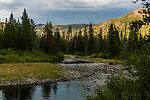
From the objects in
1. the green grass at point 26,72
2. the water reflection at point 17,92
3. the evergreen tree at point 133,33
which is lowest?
the water reflection at point 17,92

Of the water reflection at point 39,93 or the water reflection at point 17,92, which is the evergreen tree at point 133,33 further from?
the water reflection at point 17,92

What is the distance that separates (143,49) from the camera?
12.6 meters

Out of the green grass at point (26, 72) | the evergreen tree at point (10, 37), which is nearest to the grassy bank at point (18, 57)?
the evergreen tree at point (10, 37)

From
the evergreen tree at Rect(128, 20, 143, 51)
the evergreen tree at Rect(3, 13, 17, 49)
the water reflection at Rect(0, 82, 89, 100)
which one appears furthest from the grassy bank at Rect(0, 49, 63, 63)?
the evergreen tree at Rect(128, 20, 143, 51)

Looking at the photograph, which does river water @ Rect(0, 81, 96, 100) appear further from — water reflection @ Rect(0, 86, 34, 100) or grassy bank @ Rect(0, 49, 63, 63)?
grassy bank @ Rect(0, 49, 63, 63)

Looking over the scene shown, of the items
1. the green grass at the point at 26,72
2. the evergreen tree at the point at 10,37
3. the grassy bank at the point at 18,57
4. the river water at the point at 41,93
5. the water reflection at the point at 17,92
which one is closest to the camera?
the river water at the point at 41,93

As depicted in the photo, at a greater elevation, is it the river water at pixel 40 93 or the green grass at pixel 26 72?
the green grass at pixel 26 72

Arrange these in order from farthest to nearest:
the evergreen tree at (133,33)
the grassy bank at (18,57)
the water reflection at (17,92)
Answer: the grassy bank at (18,57) → the water reflection at (17,92) → the evergreen tree at (133,33)

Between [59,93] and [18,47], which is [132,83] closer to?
[59,93]

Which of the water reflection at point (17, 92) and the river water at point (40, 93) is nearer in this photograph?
the river water at point (40, 93)

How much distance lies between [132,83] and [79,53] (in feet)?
499

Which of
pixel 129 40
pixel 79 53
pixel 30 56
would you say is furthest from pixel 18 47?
pixel 129 40

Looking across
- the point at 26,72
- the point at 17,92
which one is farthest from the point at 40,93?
the point at 26,72

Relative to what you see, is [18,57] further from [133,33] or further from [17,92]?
[133,33]
